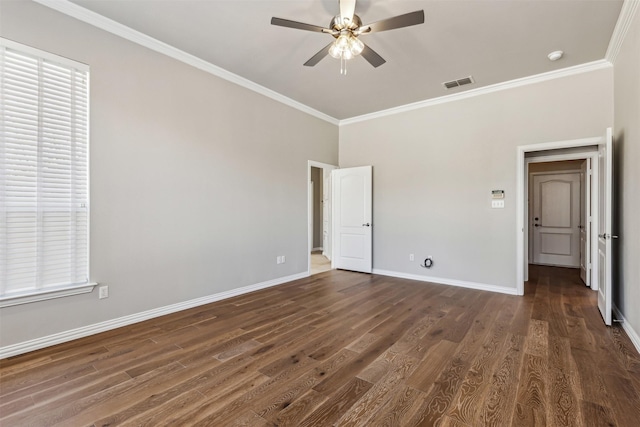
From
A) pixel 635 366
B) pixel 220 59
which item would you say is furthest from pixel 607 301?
pixel 220 59

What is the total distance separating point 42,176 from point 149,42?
5.81 feet

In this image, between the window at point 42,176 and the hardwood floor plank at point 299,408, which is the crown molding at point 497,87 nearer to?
the window at point 42,176

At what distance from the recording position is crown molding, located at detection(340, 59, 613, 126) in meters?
3.74

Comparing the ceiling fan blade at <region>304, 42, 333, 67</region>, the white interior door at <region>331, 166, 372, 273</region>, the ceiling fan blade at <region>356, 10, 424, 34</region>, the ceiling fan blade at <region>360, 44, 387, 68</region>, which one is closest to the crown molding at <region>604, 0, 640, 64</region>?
the ceiling fan blade at <region>356, 10, 424, 34</region>

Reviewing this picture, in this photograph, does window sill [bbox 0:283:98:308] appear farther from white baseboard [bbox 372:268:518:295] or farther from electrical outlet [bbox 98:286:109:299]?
white baseboard [bbox 372:268:518:295]

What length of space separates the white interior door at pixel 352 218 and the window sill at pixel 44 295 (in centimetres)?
410

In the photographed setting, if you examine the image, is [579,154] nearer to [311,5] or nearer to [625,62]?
[625,62]

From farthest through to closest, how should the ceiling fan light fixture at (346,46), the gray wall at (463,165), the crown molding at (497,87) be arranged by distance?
the gray wall at (463,165), the crown molding at (497,87), the ceiling fan light fixture at (346,46)

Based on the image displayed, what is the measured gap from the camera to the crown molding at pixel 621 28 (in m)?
2.58

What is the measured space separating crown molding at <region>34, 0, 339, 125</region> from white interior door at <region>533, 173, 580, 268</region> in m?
5.96

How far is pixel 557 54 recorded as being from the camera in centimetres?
346

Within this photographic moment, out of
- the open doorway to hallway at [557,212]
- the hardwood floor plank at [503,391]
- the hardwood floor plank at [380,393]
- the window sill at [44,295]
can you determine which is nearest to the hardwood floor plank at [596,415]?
the hardwood floor plank at [503,391]

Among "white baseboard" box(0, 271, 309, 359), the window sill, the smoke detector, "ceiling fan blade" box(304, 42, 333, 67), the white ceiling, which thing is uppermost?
the white ceiling

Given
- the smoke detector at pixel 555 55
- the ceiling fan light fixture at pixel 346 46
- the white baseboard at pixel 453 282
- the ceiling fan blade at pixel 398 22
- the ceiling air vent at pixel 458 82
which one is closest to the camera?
the ceiling fan blade at pixel 398 22
